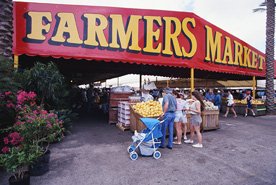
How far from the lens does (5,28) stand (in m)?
6.19

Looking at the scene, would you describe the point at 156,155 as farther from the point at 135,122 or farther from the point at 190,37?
the point at 190,37

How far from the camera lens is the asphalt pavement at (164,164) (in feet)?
14.2

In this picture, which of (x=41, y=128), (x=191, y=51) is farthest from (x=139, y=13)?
(x=41, y=128)

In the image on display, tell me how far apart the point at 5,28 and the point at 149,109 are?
5679 millimetres

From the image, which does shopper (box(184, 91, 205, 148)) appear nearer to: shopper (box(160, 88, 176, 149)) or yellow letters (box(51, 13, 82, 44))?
shopper (box(160, 88, 176, 149))

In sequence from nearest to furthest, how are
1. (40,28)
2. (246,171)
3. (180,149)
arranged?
(246,171) < (180,149) < (40,28)

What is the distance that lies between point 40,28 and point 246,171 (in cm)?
974

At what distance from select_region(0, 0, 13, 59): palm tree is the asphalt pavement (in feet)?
11.6

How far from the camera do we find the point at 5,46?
6.16 meters

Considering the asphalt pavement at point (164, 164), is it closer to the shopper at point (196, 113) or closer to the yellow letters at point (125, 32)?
the shopper at point (196, 113)

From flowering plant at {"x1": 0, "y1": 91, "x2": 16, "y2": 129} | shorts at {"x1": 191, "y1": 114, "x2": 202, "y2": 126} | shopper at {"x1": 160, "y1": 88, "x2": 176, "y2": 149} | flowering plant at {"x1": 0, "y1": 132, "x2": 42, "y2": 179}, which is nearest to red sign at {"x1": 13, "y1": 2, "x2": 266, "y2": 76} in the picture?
shopper at {"x1": 160, "y1": 88, "x2": 176, "y2": 149}

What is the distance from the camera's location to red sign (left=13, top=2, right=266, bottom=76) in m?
9.05

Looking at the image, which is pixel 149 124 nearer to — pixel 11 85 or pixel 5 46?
pixel 11 85

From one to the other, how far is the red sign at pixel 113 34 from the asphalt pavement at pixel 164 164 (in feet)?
14.1
